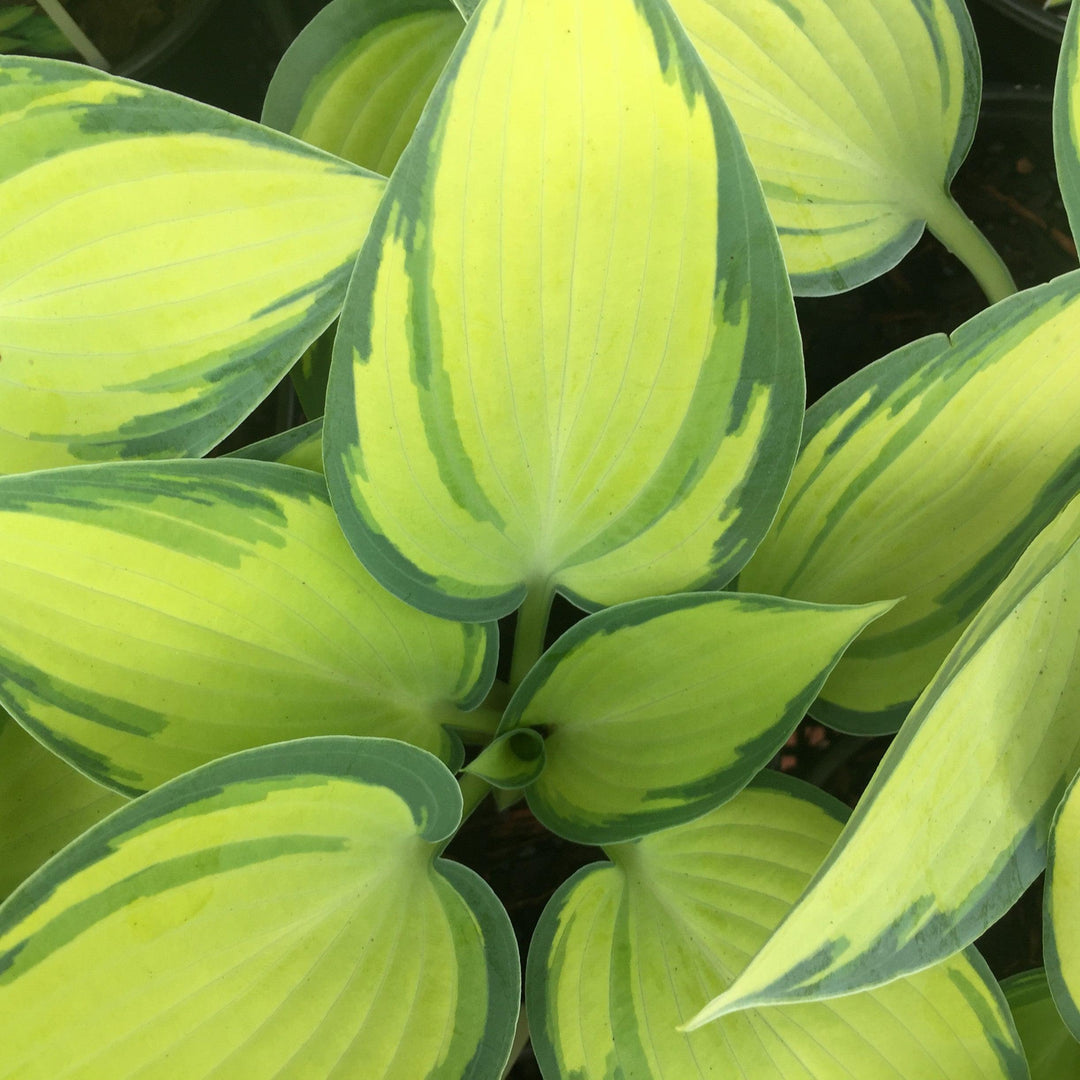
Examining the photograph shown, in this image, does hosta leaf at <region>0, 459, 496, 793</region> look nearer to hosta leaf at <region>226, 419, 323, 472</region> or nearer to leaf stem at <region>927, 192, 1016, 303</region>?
hosta leaf at <region>226, 419, 323, 472</region>

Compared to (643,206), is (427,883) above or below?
below

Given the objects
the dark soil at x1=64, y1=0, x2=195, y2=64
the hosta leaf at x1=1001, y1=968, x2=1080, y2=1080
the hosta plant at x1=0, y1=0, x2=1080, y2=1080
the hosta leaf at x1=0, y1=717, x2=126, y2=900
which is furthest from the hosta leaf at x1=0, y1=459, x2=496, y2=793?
the dark soil at x1=64, y1=0, x2=195, y2=64

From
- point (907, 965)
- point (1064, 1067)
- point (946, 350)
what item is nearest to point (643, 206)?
point (946, 350)

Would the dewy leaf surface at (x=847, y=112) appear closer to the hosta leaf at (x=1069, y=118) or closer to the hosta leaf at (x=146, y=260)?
the hosta leaf at (x=1069, y=118)

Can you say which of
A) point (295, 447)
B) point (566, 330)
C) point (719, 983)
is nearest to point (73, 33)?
point (295, 447)

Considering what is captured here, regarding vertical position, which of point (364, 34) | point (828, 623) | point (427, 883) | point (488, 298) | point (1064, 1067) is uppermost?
point (364, 34)

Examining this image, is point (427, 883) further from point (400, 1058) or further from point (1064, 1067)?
point (1064, 1067)
